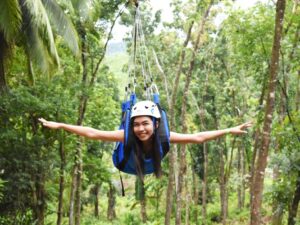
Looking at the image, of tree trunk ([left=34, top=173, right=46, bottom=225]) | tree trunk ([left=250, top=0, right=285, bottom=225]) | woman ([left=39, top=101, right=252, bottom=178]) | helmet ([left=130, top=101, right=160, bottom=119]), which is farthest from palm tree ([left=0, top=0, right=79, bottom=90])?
helmet ([left=130, top=101, right=160, bottom=119])

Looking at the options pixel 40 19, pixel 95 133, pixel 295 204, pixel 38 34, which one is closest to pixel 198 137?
pixel 95 133

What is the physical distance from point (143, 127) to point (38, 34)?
6.25m

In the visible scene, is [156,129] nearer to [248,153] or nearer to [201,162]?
[248,153]

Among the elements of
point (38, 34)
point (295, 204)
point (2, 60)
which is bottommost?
point (295, 204)

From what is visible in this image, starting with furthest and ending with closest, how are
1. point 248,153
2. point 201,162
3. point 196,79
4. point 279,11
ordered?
point 201,162 → point 248,153 → point 196,79 → point 279,11

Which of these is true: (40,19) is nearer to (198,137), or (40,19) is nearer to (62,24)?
(62,24)

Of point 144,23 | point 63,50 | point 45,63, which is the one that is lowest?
point 45,63

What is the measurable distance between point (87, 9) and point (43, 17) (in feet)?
3.36

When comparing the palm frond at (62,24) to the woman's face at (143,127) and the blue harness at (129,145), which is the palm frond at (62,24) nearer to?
the blue harness at (129,145)

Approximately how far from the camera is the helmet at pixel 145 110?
4.21 m

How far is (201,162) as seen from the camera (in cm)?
2302

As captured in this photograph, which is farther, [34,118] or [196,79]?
[196,79]

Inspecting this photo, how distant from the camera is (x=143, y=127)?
425cm

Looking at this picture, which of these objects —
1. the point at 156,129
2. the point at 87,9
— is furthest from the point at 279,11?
the point at 87,9
